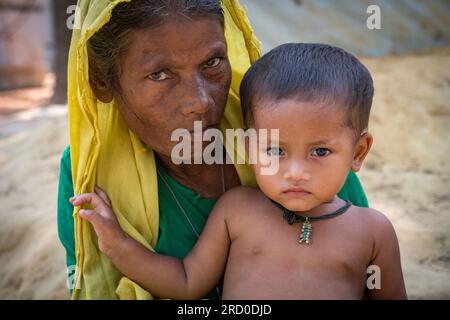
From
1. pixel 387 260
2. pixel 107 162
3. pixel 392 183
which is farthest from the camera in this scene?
pixel 392 183

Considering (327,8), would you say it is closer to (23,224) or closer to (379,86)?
(379,86)

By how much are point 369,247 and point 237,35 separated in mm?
1026

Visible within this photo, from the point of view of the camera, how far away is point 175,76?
1.81m

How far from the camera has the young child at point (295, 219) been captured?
164 centimetres

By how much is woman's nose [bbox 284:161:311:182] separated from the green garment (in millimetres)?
528

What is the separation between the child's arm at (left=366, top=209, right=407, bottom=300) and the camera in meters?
1.73

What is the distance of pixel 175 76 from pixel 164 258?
2.04 ft

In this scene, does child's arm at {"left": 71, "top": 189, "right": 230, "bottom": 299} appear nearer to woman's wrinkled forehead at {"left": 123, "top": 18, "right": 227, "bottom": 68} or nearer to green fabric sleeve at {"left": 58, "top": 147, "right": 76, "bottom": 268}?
green fabric sleeve at {"left": 58, "top": 147, "right": 76, "bottom": 268}

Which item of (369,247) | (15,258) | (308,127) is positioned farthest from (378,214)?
(15,258)

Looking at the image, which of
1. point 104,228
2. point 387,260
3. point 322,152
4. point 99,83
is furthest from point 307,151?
point 99,83

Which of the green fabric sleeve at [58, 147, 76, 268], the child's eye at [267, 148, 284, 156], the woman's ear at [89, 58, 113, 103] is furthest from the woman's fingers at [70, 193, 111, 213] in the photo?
the child's eye at [267, 148, 284, 156]

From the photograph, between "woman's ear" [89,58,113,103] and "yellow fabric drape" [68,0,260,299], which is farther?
"woman's ear" [89,58,113,103]

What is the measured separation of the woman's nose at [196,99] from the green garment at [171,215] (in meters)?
0.40

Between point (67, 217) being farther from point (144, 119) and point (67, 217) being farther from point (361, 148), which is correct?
point (361, 148)
